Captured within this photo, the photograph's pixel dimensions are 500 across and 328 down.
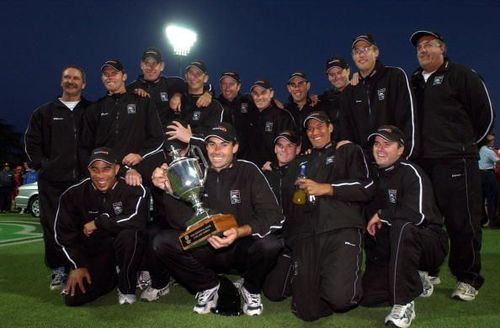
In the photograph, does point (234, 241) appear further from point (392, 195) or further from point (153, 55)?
point (153, 55)

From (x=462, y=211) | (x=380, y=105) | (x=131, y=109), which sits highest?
(x=380, y=105)

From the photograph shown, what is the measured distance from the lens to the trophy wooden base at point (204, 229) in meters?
3.66

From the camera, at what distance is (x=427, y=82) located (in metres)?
4.93

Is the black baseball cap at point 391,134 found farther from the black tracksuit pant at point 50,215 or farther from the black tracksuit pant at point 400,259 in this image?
the black tracksuit pant at point 50,215

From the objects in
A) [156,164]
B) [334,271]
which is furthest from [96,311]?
[334,271]

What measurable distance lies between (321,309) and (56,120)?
12.9 feet

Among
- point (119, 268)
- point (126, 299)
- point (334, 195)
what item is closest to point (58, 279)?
point (119, 268)

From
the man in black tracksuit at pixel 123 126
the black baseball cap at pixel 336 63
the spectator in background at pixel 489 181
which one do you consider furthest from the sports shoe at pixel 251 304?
the spectator in background at pixel 489 181

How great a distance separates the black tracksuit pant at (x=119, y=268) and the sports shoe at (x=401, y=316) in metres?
2.50

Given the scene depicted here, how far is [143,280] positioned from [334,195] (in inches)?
96.8

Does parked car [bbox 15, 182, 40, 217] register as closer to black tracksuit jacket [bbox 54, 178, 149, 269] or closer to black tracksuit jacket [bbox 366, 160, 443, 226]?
black tracksuit jacket [bbox 54, 178, 149, 269]

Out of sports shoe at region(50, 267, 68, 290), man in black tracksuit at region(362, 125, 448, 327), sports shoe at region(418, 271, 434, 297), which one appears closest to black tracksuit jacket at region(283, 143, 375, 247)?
man in black tracksuit at region(362, 125, 448, 327)

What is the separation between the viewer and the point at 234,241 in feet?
14.3

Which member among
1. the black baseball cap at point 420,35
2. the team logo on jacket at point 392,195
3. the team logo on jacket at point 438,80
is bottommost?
the team logo on jacket at point 392,195
